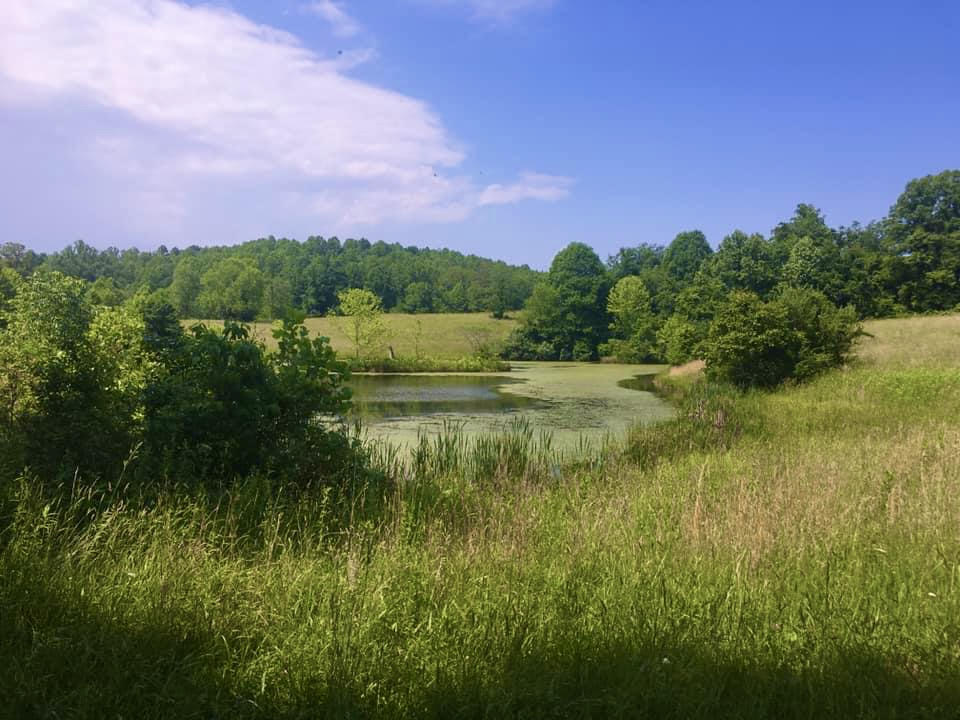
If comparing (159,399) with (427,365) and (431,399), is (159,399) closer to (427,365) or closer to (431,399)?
(431,399)

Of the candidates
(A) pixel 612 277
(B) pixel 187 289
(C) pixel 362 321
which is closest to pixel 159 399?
(C) pixel 362 321

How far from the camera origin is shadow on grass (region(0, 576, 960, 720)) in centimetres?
223

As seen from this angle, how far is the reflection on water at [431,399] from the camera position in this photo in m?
17.5

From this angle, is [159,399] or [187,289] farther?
[187,289]

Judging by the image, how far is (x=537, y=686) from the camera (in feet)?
7.49

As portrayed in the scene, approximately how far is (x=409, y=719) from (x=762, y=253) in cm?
6548

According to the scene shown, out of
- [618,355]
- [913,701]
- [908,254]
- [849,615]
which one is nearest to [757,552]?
[849,615]

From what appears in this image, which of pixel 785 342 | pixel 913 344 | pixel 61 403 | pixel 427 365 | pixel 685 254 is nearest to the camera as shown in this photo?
pixel 61 403

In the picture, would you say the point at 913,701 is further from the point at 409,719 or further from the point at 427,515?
the point at 427,515

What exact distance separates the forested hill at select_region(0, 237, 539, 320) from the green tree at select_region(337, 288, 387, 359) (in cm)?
2452

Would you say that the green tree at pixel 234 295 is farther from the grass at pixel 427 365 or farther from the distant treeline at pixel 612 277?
the grass at pixel 427 365

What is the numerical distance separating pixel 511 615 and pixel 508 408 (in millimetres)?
15458

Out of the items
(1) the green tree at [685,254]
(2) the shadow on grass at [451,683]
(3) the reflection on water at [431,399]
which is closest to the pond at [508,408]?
(3) the reflection on water at [431,399]

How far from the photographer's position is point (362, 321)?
151ft
